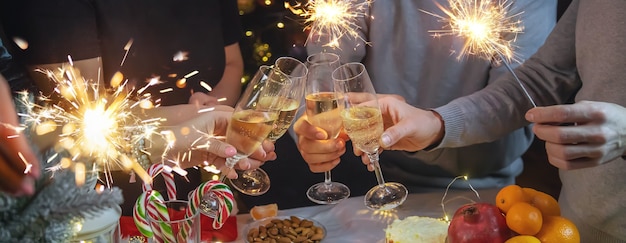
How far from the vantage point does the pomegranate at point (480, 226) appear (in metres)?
1.12

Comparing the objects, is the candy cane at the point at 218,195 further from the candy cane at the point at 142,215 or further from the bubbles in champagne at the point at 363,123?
the bubbles in champagne at the point at 363,123

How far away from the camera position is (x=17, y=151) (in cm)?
63

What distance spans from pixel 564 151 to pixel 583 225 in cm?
35

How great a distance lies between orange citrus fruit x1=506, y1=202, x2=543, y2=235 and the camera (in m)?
1.08

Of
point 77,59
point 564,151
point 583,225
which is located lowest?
point 583,225

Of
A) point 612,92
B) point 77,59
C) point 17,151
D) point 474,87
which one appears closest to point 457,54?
point 474,87

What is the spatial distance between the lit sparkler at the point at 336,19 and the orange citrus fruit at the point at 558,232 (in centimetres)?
83

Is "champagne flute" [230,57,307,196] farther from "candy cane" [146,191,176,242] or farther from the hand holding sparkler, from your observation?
the hand holding sparkler

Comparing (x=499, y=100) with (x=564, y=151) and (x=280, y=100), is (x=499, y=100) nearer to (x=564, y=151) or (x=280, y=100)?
(x=564, y=151)

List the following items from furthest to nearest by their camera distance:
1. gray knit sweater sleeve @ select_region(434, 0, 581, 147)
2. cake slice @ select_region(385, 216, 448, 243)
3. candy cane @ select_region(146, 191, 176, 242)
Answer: gray knit sweater sleeve @ select_region(434, 0, 581, 147) → cake slice @ select_region(385, 216, 448, 243) → candy cane @ select_region(146, 191, 176, 242)

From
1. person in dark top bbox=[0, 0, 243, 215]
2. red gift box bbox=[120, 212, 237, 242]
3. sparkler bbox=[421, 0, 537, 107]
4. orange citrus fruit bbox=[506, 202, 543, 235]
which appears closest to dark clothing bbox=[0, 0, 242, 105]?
person in dark top bbox=[0, 0, 243, 215]

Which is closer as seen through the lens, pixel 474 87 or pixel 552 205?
pixel 552 205

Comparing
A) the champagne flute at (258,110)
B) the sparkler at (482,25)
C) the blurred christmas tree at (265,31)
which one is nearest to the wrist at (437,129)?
the sparkler at (482,25)

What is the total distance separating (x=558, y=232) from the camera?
1098mm
